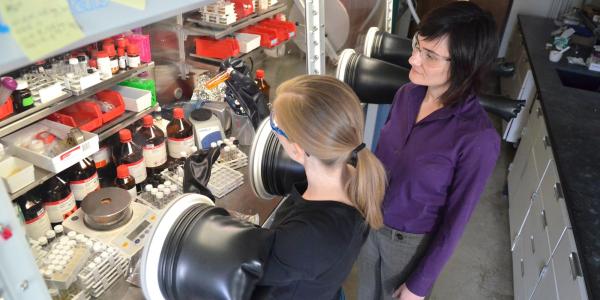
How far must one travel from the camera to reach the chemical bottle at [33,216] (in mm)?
1225

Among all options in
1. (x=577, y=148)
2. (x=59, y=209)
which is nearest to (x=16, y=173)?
(x=59, y=209)

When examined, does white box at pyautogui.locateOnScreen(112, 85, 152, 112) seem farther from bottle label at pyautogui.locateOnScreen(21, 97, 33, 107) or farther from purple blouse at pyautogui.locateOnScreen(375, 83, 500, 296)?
purple blouse at pyautogui.locateOnScreen(375, 83, 500, 296)

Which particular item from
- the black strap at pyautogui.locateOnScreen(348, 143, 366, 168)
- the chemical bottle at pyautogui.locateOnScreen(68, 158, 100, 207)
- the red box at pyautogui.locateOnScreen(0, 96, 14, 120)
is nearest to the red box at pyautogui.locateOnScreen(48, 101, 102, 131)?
the chemical bottle at pyautogui.locateOnScreen(68, 158, 100, 207)

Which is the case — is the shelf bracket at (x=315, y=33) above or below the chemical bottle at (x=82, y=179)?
above

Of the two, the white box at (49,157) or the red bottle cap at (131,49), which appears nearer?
the white box at (49,157)

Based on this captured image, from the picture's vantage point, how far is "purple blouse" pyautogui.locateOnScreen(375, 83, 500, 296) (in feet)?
3.75

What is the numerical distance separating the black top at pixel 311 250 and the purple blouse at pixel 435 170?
348 mm

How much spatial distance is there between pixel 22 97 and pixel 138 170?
433 mm

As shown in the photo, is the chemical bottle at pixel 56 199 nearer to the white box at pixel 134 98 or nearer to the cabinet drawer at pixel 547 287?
the white box at pixel 134 98

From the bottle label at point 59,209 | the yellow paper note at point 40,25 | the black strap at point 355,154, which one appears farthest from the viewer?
the bottle label at point 59,209

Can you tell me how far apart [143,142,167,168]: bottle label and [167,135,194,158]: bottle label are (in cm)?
5

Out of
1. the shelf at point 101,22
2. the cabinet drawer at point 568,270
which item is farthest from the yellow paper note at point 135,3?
the cabinet drawer at point 568,270

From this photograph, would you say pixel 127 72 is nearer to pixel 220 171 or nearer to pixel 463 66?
pixel 220 171

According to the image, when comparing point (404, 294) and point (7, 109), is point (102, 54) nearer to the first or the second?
point (7, 109)
